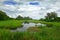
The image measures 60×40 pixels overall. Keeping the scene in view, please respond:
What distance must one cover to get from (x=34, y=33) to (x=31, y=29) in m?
0.20

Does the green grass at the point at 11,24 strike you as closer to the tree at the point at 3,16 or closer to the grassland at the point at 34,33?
the grassland at the point at 34,33

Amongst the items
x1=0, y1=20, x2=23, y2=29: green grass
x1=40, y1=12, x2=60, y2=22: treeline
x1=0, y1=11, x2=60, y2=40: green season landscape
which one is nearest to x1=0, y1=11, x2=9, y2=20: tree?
x1=0, y1=11, x2=60, y2=40: green season landscape

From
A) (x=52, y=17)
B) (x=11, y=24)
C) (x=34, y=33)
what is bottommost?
(x=34, y=33)

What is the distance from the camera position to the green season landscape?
376 cm

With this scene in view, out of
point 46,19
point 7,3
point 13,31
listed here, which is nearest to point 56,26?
point 46,19

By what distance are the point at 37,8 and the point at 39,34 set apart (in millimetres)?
921

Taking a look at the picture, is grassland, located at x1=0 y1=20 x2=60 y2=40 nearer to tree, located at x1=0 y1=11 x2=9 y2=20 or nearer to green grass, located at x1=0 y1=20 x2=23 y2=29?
green grass, located at x1=0 y1=20 x2=23 y2=29

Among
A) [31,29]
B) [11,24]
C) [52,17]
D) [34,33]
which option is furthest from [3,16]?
[52,17]

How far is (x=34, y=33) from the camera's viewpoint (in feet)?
12.9

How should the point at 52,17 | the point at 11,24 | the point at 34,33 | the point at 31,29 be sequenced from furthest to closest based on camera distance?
the point at 52,17, the point at 11,24, the point at 31,29, the point at 34,33

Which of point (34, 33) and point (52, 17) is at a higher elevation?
point (52, 17)

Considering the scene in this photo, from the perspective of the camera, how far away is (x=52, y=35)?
401cm

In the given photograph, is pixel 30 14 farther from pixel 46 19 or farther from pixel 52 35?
pixel 52 35

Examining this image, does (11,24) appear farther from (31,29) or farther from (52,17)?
(52,17)
